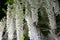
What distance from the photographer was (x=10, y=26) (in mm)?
1555

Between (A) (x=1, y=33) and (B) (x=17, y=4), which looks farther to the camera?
(A) (x=1, y=33)

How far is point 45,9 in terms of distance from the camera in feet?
4.85

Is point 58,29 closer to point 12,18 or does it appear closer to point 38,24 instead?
point 38,24

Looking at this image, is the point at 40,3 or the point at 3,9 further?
the point at 3,9

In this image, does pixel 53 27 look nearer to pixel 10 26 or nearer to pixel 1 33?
pixel 10 26

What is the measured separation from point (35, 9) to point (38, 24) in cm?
14

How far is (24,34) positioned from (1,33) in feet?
0.72

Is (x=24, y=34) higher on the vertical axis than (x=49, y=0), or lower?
lower

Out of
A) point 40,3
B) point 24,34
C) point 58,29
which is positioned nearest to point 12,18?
point 24,34

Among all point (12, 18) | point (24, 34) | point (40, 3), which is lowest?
point (24, 34)

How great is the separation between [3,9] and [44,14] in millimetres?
376

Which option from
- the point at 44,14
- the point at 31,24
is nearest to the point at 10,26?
the point at 31,24

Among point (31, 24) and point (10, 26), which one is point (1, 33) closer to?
point (10, 26)

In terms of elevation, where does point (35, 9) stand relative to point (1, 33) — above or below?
above
